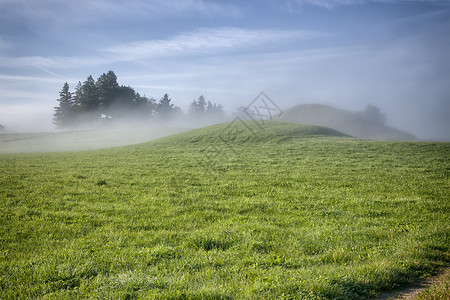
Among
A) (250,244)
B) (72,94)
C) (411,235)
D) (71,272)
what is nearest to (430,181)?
(411,235)

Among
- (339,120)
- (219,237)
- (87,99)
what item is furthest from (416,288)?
Result: (339,120)

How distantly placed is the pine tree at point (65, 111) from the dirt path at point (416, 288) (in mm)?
114750

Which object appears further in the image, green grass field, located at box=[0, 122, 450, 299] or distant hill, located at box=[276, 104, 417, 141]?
distant hill, located at box=[276, 104, 417, 141]

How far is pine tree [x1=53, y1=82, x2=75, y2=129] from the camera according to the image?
10106cm

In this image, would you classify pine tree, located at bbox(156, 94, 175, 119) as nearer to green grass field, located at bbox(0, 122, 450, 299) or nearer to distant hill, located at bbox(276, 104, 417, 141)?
distant hill, located at bbox(276, 104, 417, 141)

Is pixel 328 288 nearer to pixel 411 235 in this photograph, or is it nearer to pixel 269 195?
pixel 411 235

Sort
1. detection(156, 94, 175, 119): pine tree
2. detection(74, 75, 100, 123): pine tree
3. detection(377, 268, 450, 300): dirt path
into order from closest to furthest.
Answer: detection(377, 268, 450, 300): dirt path
detection(74, 75, 100, 123): pine tree
detection(156, 94, 175, 119): pine tree

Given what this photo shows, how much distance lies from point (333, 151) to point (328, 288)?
2761 cm

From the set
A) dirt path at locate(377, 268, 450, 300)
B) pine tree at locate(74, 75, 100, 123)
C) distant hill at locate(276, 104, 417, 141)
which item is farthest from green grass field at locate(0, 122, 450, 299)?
distant hill at locate(276, 104, 417, 141)

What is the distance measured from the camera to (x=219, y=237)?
24.9 feet

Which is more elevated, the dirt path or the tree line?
the tree line

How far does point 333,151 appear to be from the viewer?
99.7ft

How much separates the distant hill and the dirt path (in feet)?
424

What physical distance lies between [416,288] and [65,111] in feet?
Result: 388
